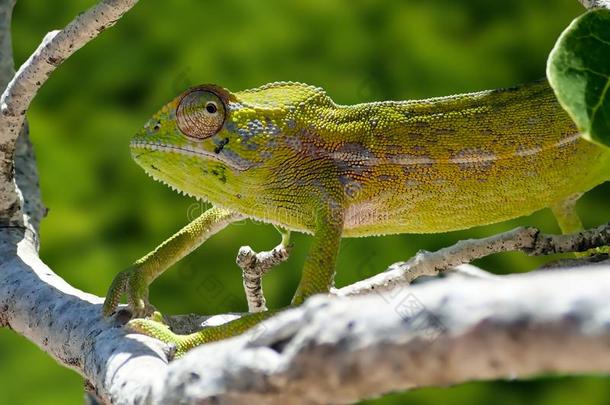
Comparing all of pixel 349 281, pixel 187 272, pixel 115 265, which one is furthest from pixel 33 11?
pixel 349 281

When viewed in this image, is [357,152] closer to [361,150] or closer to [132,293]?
[361,150]

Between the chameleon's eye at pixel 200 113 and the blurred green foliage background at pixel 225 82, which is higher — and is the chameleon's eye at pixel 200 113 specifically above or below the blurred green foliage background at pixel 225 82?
above

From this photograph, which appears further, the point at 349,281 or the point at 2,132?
the point at 349,281

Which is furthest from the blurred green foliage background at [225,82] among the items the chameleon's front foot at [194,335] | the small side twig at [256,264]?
the chameleon's front foot at [194,335]

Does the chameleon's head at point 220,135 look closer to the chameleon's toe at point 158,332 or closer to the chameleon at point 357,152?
the chameleon at point 357,152

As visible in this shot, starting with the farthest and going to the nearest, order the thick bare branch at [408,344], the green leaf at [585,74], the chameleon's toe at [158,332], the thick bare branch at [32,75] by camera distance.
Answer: the thick bare branch at [32,75] → the chameleon's toe at [158,332] → the green leaf at [585,74] → the thick bare branch at [408,344]

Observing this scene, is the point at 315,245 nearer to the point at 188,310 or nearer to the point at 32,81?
the point at 32,81
